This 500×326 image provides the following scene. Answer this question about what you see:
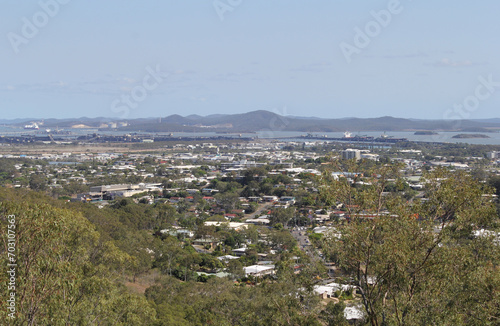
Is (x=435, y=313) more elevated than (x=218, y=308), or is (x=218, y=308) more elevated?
(x=435, y=313)

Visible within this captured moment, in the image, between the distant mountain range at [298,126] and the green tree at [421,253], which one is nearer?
the green tree at [421,253]

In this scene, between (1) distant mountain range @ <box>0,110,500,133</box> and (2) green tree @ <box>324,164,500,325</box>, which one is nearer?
(2) green tree @ <box>324,164,500,325</box>

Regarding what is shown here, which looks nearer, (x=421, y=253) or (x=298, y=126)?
(x=421, y=253)

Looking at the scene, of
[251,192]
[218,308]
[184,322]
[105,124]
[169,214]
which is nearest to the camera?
[184,322]

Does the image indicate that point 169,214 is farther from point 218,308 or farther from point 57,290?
point 57,290

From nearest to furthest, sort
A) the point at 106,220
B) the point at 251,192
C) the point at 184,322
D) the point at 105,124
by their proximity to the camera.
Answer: the point at 184,322
the point at 106,220
the point at 251,192
the point at 105,124

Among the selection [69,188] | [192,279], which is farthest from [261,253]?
[69,188]

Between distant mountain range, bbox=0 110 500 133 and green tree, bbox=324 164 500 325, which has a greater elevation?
green tree, bbox=324 164 500 325

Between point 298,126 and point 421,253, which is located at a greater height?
point 421,253

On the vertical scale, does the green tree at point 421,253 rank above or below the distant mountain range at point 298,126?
above

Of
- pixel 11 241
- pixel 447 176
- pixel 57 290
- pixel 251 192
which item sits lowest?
pixel 251 192

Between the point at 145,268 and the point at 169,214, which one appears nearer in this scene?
the point at 145,268
